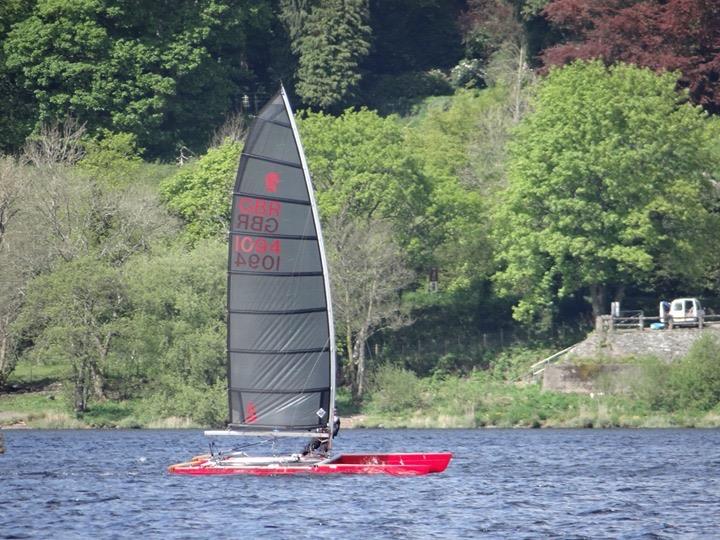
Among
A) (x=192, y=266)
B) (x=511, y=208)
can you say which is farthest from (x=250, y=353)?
(x=511, y=208)

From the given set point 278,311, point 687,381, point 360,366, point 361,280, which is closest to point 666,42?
point 361,280

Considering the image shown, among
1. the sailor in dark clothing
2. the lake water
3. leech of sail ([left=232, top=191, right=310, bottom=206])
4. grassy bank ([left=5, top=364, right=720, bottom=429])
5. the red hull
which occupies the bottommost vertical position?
the lake water

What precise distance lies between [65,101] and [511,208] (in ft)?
96.1

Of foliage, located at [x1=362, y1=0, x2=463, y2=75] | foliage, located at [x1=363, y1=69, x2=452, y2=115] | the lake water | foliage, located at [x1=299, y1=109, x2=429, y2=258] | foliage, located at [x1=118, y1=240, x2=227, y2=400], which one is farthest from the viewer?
foliage, located at [x1=362, y1=0, x2=463, y2=75]

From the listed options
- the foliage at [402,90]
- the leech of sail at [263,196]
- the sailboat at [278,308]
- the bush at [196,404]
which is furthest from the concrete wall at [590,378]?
the foliage at [402,90]

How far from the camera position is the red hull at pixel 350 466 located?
45312 mm

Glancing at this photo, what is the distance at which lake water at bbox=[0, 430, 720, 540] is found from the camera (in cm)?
3725

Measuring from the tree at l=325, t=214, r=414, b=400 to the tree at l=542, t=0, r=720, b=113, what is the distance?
1993cm

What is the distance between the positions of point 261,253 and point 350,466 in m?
5.93

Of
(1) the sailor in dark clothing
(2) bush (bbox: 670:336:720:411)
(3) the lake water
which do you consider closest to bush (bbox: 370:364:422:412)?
(2) bush (bbox: 670:336:720:411)

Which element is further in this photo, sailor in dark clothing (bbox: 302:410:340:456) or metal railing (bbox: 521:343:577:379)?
metal railing (bbox: 521:343:577:379)

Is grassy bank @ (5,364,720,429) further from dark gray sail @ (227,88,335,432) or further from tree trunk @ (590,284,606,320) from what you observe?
dark gray sail @ (227,88,335,432)

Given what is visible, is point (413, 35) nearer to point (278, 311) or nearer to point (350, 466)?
point (278, 311)

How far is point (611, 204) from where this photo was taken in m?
76.9
